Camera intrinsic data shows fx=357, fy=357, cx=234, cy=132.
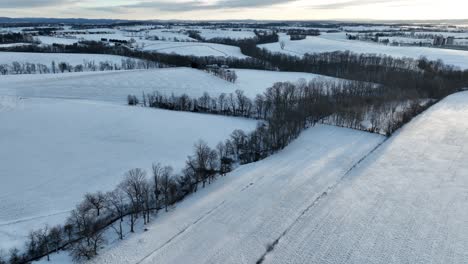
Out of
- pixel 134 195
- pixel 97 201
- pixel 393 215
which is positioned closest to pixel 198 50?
pixel 134 195

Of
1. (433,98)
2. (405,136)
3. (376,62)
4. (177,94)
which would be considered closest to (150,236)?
(405,136)

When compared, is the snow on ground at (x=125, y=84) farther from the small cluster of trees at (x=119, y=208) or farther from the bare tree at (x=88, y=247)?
the bare tree at (x=88, y=247)

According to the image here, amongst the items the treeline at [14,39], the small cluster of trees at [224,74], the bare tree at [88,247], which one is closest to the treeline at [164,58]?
the small cluster of trees at [224,74]

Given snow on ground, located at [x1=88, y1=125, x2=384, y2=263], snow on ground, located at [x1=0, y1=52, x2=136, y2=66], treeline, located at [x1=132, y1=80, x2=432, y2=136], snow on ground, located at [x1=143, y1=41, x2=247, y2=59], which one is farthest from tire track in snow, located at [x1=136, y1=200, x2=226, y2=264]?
snow on ground, located at [x1=143, y1=41, x2=247, y2=59]

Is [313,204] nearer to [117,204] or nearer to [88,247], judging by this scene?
[117,204]

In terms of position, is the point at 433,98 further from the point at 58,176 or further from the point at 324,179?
the point at 58,176
